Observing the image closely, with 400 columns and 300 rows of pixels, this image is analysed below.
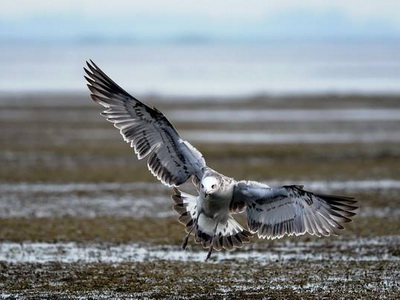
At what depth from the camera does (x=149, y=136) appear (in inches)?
446

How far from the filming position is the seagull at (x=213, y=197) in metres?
10.8

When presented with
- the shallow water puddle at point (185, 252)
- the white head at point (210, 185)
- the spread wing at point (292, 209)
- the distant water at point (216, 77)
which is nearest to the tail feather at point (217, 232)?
the spread wing at point (292, 209)

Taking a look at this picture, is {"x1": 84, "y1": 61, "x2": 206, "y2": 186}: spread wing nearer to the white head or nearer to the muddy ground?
the white head

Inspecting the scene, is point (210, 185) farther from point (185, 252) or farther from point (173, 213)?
point (173, 213)

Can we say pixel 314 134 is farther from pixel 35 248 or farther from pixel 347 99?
pixel 35 248

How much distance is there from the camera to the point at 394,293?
9.77m

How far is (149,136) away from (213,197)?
1.16 meters

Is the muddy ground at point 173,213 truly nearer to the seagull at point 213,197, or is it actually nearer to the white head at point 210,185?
the seagull at point 213,197

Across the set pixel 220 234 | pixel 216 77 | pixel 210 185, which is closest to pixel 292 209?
pixel 220 234

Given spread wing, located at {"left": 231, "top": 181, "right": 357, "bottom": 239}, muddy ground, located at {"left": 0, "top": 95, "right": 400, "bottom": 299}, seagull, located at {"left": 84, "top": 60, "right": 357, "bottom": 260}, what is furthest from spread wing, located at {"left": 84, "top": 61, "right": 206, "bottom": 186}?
muddy ground, located at {"left": 0, "top": 95, "right": 400, "bottom": 299}

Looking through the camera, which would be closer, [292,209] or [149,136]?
[292,209]

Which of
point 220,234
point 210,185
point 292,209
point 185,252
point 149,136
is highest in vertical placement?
point 149,136

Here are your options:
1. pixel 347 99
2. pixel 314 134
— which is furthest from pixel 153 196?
pixel 347 99

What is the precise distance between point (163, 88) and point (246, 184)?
41.4 m
